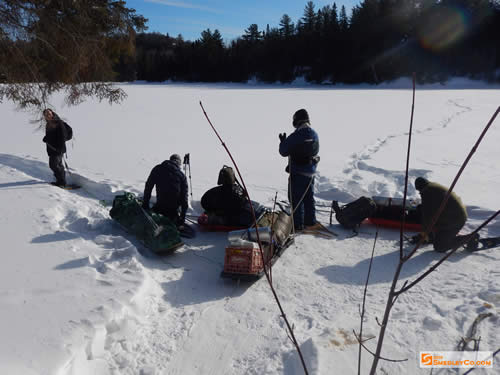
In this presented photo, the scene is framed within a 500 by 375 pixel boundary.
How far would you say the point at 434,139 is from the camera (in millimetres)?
12148

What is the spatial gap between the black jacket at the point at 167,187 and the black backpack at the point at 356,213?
238cm

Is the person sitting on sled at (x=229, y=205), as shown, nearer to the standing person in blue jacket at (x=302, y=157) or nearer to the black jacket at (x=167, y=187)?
the black jacket at (x=167, y=187)

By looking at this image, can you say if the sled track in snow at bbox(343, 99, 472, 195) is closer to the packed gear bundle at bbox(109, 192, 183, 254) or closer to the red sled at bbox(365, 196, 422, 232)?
the red sled at bbox(365, 196, 422, 232)

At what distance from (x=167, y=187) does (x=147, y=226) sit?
2.47 ft

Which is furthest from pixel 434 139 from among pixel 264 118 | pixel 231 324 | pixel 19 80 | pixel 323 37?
pixel 323 37

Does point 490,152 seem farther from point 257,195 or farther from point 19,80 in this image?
point 19,80

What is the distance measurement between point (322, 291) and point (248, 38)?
64.1 metres

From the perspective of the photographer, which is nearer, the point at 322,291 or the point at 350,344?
the point at 350,344

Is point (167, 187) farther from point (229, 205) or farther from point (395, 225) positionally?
point (395, 225)

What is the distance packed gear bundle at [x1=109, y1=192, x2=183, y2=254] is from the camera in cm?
437

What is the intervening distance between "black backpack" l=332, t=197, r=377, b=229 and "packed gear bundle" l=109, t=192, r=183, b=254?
2.45 m

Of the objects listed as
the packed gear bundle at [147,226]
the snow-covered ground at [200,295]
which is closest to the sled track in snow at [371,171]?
the snow-covered ground at [200,295]

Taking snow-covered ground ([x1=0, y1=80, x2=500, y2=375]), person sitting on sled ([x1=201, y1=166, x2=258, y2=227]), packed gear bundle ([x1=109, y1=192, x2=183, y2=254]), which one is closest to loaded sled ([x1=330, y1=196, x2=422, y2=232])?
snow-covered ground ([x1=0, y1=80, x2=500, y2=375])

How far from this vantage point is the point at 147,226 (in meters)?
4.48
